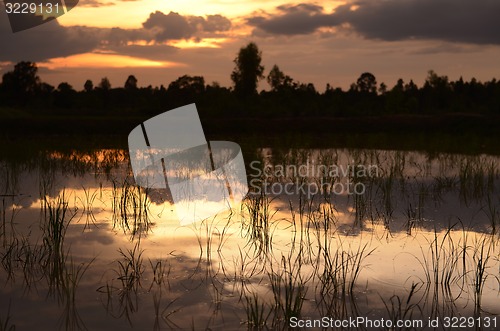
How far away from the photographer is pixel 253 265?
168 inches

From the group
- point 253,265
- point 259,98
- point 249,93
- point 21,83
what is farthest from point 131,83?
point 253,265

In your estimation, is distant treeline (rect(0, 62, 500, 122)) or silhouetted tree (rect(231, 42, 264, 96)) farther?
silhouetted tree (rect(231, 42, 264, 96))

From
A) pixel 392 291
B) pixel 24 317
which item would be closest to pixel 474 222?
pixel 392 291

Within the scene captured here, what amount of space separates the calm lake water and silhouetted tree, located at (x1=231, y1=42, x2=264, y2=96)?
1387 inches

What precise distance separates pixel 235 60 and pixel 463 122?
80.7ft

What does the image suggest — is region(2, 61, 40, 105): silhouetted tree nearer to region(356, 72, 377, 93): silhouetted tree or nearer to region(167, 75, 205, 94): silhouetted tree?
region(167, 75, 205, 94): silhouetted tree

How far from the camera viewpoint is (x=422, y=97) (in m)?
41.1

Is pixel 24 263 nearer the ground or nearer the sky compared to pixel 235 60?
nearer the ground

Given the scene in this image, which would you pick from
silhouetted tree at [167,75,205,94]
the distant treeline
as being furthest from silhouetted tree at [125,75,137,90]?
silhouetted tree at [167,75,205,94]

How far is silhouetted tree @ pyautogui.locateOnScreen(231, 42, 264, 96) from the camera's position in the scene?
42188 mm

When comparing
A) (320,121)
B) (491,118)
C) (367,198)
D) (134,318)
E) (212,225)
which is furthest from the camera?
(320,121)

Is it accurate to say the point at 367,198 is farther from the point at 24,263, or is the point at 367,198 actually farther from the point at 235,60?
the point at 235,60

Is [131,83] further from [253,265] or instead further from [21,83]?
[253,265]

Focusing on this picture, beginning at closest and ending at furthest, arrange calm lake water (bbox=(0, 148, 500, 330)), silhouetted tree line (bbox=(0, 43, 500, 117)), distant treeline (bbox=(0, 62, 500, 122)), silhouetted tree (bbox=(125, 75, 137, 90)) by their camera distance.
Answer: calm lake water (bbox=(0, 148, 500, 330)) → distant treeline (bbox=(0, 62, 500, 122)) → silhouetted tree line (bbox=(0, 43, 500, 117)) → silhouetted tree (bbox=(125, 75, 137, 90))
